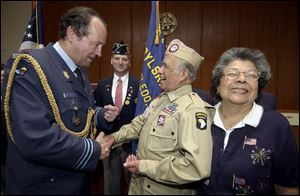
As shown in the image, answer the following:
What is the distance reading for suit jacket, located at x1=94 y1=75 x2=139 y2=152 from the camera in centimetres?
304

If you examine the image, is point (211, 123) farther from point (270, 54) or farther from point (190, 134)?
point (270, 54)

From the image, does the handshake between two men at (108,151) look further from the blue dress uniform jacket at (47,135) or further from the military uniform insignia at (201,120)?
the military uniform insignia at (201,120)

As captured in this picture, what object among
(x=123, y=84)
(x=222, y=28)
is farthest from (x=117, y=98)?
(x=222, y=28)

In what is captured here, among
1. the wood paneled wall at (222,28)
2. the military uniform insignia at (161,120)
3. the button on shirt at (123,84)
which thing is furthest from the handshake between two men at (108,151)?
the wood paneled wall at (222,28)

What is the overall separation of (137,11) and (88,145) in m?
3.96

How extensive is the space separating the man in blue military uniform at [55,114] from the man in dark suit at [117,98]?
1404 mm

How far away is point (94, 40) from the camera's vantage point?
1550 mm

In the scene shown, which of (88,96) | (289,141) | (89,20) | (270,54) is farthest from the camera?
(270,54)

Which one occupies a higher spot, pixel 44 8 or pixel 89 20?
pixel 44 8

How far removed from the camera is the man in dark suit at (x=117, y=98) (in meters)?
3.09

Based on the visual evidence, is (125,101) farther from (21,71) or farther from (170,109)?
(21,71)

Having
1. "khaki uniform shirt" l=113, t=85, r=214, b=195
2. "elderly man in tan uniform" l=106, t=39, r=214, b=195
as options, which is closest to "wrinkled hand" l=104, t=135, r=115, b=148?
"elderly man in tan uniform" l=106, t=39, r=214, b=195

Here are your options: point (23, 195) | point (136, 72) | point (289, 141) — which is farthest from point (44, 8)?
point (289, 141)

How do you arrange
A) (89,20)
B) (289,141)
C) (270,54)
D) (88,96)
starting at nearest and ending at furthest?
(289,141)
(89,20)
(88,96)
(270,54)
